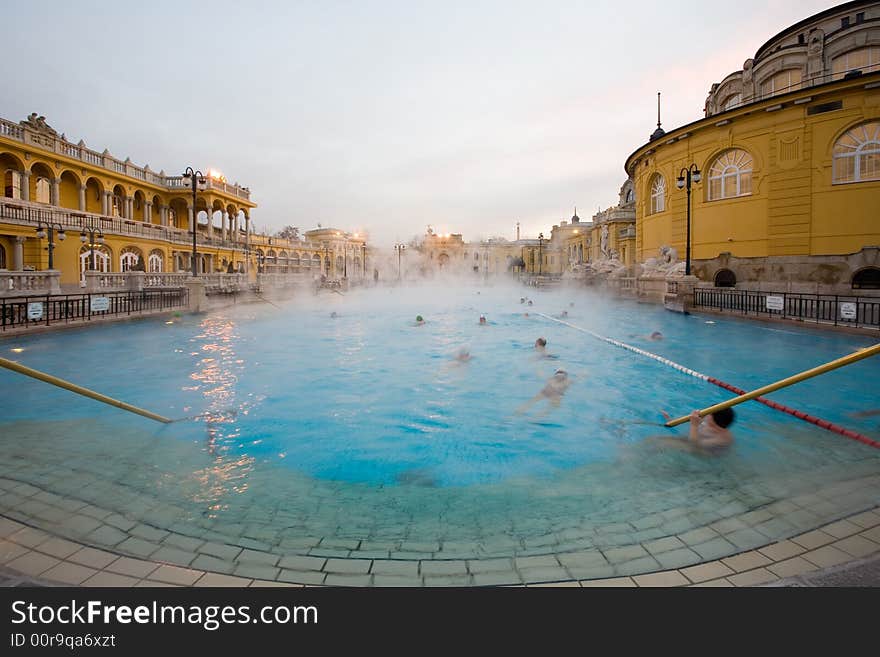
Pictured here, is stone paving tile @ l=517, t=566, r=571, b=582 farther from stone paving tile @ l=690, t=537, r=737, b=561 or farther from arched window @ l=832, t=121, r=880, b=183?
arched window @ l=832, t=121, r=880, b=183

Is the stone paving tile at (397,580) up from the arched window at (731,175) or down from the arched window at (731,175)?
down

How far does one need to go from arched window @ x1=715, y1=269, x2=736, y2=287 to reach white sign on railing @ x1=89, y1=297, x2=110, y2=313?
32.1 m

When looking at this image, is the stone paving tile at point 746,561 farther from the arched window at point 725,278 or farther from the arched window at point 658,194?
the arched window at point 658,194

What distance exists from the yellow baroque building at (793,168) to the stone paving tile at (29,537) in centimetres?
2697

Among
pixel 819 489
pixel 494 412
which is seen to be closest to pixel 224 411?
pixel 494 412

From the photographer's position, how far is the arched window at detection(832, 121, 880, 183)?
22562 mm

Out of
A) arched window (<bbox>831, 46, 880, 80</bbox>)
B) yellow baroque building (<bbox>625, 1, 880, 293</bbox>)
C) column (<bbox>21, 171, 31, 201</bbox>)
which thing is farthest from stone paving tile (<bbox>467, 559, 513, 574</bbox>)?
column (<bbox>21, 171, 31, 201</bbox>)

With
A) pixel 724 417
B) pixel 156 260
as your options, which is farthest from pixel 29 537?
pixel 156 260

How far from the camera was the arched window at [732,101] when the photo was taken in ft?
112

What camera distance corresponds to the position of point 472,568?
3.41 metres

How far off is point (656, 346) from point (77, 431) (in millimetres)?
15130

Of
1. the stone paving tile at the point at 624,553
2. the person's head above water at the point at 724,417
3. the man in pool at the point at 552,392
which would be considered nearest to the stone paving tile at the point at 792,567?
the stone paving tile at the point at 624,553
